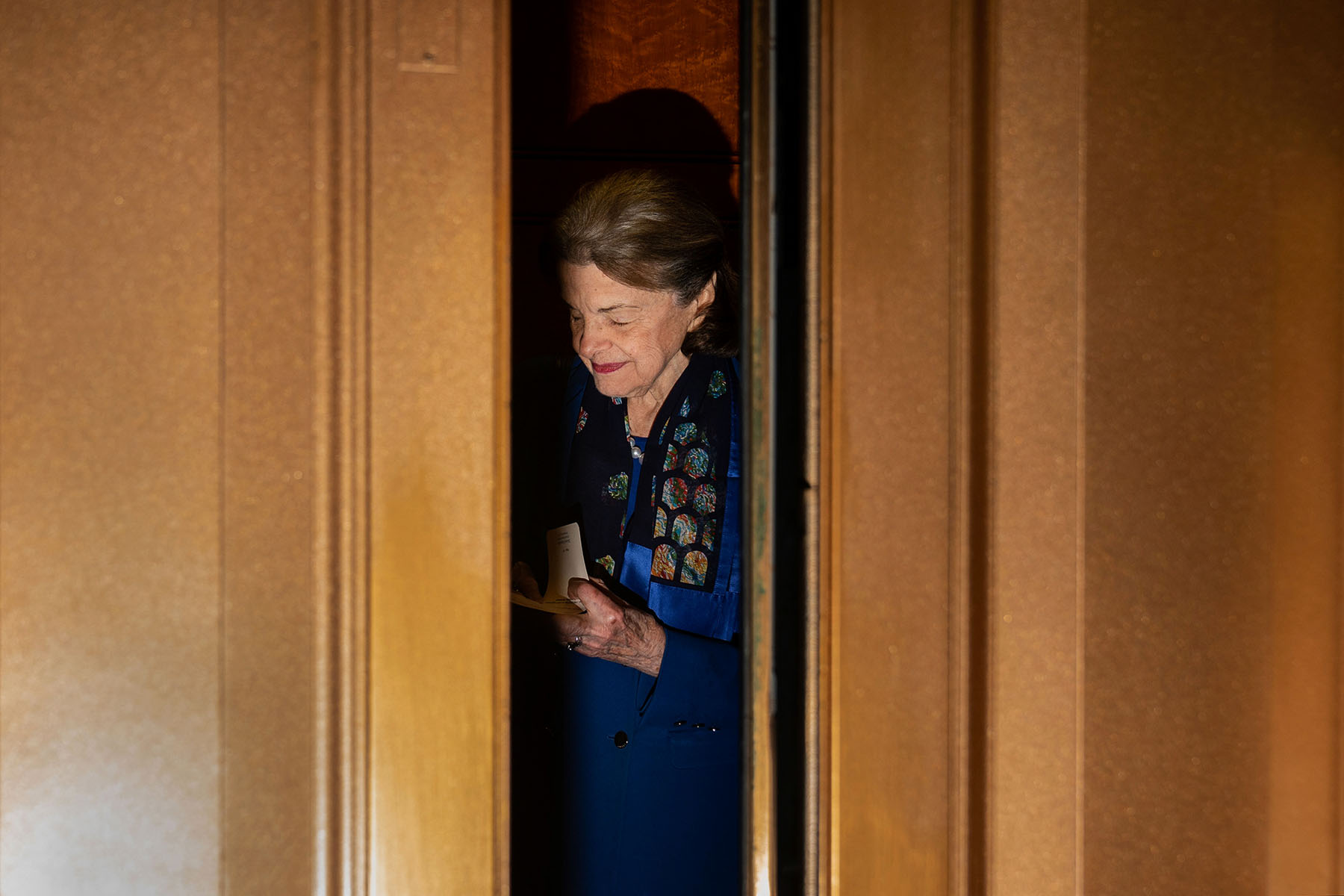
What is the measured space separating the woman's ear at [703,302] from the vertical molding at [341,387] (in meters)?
0.62

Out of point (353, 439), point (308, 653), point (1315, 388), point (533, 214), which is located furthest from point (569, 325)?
point (1315, 388)

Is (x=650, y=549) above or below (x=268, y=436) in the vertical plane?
below

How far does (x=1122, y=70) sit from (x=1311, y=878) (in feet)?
3.01

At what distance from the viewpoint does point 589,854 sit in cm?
126

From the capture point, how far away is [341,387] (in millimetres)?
802

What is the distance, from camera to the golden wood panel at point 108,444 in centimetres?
78

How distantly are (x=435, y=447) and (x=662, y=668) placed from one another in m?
0.62

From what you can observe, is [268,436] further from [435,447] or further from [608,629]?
[608,629]

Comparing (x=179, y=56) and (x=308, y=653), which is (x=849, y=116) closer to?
(x=179, y=56)

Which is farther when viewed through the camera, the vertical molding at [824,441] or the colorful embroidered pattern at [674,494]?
the colorful embroidered pattern at [674,494]

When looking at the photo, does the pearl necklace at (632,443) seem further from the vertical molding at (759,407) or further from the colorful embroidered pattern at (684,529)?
the vertical molding at (759,407)

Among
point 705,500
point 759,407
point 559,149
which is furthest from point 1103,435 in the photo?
point 559,149

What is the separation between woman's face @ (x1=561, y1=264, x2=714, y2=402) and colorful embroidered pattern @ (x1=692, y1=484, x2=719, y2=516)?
0.20 meters

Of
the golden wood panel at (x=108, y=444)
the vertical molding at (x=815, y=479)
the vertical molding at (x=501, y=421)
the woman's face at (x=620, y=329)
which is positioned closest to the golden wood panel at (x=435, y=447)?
the vertical molding at (x=501, y=421)
